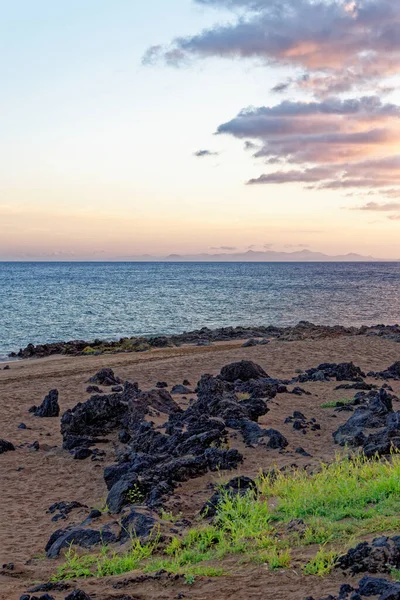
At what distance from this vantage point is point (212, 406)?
1625cm

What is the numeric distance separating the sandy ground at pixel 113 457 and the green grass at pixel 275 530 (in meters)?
0.32

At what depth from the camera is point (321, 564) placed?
6410 mm

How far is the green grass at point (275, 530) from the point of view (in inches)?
283

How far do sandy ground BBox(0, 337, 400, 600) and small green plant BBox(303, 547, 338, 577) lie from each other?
0.10 m

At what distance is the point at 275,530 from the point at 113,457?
22.1 feet

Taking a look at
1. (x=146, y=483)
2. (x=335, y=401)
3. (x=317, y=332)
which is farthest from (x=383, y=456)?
(x=317, y=332)

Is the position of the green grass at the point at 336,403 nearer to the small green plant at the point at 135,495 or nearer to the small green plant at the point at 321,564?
the small green plant at the point at 135,495

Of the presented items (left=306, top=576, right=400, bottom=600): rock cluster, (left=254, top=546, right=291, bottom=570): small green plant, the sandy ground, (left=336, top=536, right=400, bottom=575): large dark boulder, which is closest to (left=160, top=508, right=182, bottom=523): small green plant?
the sandy ground

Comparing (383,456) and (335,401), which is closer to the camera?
(383,456)

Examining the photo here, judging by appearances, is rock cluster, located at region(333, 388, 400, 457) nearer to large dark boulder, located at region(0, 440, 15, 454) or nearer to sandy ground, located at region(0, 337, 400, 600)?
sandy ground, located at region(0, 337, 400, 600)

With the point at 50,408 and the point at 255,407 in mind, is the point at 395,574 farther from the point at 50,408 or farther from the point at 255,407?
the point at 50,408

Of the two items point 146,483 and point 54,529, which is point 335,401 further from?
point 54,529

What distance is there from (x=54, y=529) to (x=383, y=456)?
5.66 metres

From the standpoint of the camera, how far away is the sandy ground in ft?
21.6
